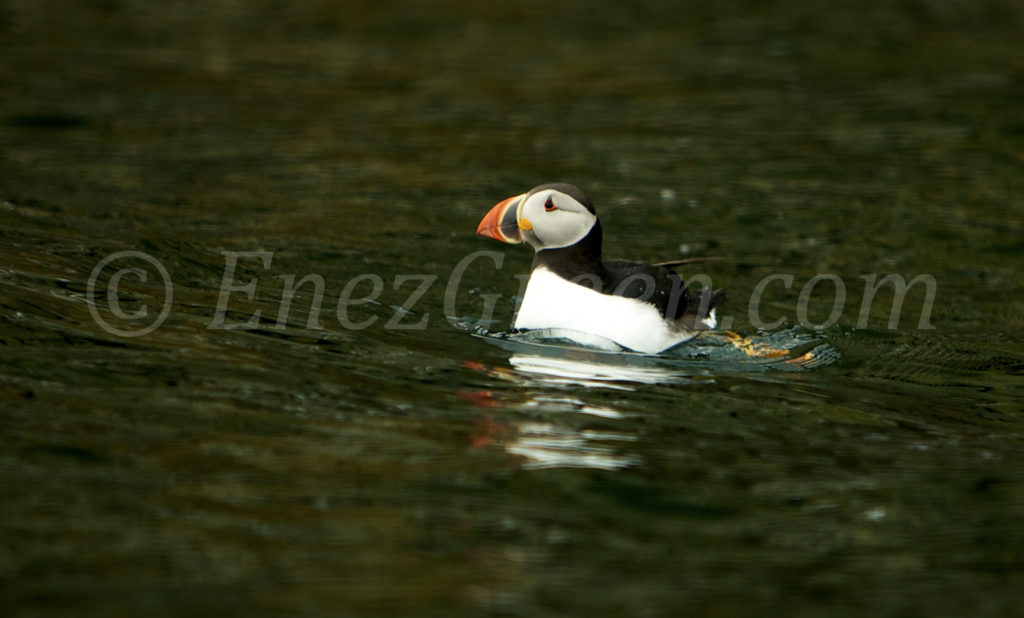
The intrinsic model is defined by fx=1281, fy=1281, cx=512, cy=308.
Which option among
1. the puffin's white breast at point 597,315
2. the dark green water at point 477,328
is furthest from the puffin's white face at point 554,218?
the dark green water at point 477,328

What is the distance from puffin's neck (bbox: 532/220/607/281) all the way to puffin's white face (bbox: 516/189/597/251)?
0.12 ft

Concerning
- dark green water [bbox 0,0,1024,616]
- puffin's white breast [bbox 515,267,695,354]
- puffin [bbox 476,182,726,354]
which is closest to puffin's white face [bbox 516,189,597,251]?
puffin [bbox 476,182,726,354]

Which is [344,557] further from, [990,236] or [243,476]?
[990,236]

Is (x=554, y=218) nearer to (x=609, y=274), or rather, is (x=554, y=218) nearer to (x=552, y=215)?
(x=552, y=215)

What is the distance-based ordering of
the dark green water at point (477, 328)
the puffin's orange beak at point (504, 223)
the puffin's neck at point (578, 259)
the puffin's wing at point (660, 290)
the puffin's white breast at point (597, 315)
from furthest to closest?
the puffin's orange beak at point (504, 223) → the puffin's neck at point (578, 259) → the puffin's wing at point (660, 290) → the puffin's white breast at point (597, 315) → the dark green water at point (477, 328)

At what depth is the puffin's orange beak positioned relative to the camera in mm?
7375

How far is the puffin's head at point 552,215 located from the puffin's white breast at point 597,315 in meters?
0.27

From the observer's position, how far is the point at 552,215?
7254 mm

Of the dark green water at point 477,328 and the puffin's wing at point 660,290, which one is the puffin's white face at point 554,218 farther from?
the dark green water at point 477,328

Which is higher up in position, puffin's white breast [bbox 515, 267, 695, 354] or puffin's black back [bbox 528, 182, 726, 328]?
puffin's black back [bbox 528, 182, 726, 328]

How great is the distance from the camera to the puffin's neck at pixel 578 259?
7203 millimetres

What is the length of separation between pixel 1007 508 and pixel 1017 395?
1906 mm

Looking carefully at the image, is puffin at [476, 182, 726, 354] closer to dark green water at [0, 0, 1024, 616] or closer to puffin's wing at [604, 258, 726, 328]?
puffin's wing at [604, 258, 726, 328]

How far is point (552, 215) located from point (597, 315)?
0.68 metres
